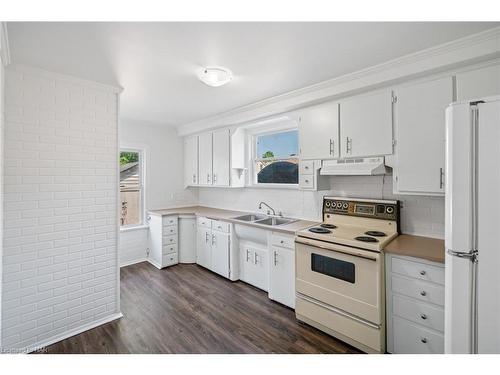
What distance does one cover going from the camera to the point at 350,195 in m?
2.80

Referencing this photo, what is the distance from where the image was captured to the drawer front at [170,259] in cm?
395

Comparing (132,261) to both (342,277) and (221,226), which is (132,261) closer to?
(221,226)

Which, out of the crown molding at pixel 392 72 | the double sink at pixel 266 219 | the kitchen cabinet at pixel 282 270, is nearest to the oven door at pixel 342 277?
the kitchen cabinet at pixel 282 270

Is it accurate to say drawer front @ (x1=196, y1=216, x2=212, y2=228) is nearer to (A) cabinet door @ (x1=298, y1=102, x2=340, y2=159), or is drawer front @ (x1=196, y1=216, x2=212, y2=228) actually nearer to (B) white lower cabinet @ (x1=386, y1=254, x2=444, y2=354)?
(A) cabinet door @ (x1=298, y1=102, x2=340, y2=159)

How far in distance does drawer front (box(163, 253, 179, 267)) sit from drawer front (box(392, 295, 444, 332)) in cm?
316

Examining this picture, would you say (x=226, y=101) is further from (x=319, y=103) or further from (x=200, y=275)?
(x=200, y=275)

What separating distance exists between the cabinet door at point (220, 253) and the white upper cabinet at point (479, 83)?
9.41 feet

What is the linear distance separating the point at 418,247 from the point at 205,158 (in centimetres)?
330

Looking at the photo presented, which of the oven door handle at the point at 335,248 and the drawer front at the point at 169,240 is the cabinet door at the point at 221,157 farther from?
the oven door handle at the point at 335,248

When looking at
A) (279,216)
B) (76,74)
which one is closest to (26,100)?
(76,74)

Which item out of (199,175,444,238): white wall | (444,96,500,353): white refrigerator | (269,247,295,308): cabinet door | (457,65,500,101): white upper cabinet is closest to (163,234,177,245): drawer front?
(199,175,444,238): white wall

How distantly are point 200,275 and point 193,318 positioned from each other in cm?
113

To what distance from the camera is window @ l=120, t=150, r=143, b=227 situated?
4.23 m

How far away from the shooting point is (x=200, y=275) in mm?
3658
